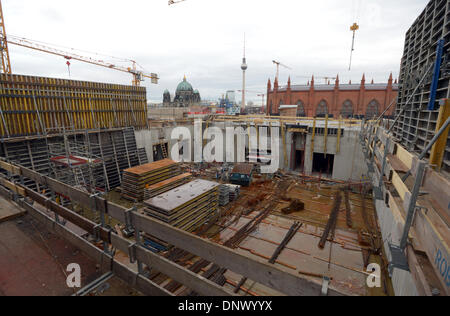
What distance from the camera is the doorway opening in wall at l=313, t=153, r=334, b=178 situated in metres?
22.3

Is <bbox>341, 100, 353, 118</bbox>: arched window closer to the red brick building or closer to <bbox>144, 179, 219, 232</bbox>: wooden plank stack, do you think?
the red brick building

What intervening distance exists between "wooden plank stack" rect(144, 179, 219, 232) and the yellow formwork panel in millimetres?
8942

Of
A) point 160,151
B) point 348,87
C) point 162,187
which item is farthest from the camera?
point 348,87

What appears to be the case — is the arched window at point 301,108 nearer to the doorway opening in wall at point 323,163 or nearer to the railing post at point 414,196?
the doorway opening in wall at point 323,163

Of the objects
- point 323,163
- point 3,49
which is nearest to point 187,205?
point 323,163

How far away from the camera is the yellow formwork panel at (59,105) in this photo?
12453 mm

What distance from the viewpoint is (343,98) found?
164ft

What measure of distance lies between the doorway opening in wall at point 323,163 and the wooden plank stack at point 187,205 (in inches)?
556

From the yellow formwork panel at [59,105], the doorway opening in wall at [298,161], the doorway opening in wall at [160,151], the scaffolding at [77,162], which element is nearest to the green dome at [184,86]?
the doorway opening in wall at [160,151]

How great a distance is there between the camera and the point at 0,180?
5840mm

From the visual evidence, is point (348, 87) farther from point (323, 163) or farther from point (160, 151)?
point (160, 151)

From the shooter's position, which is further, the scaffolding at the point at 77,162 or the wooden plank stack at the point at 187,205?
the scaffolding at the point at 77,162

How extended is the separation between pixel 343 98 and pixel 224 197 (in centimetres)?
4699
